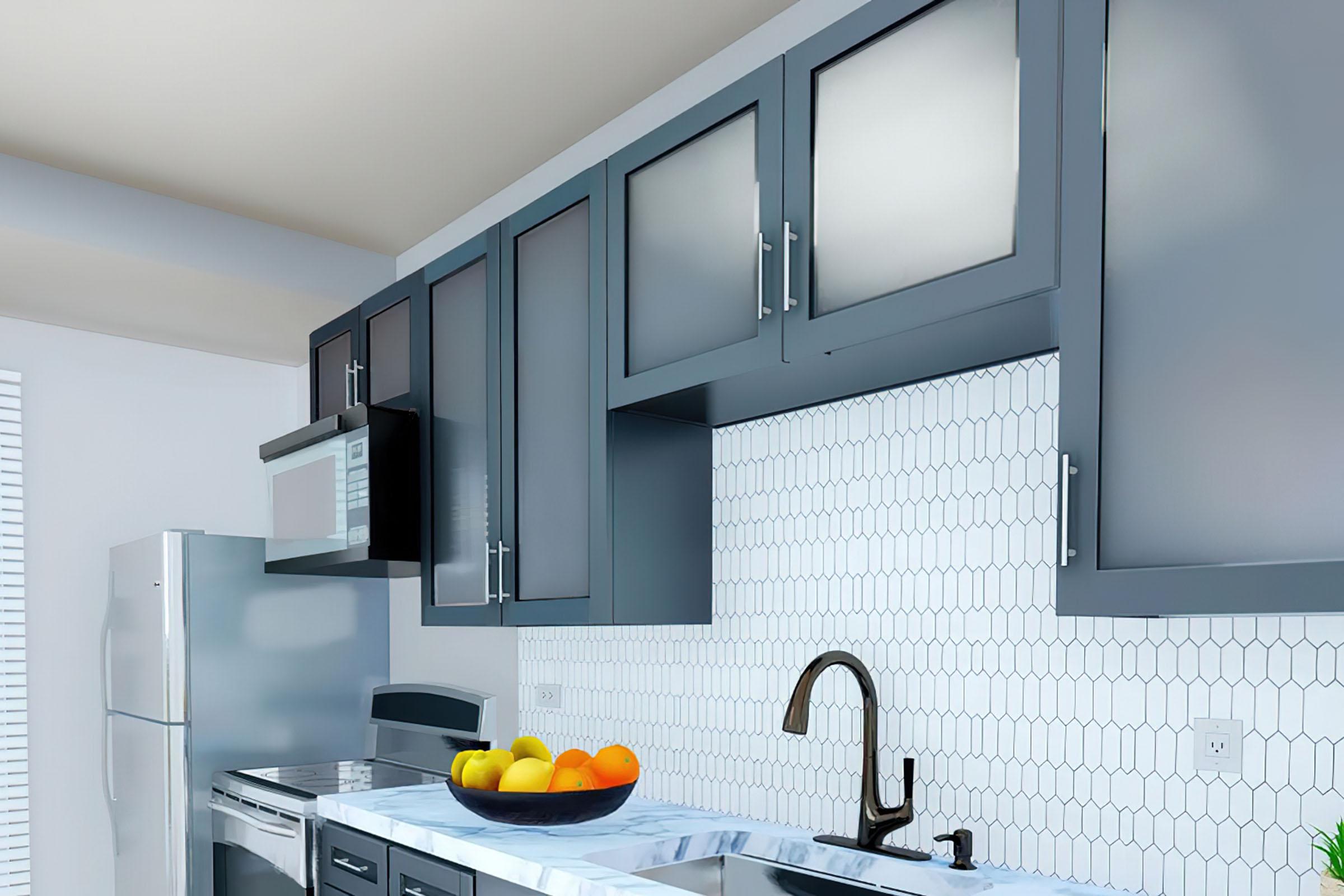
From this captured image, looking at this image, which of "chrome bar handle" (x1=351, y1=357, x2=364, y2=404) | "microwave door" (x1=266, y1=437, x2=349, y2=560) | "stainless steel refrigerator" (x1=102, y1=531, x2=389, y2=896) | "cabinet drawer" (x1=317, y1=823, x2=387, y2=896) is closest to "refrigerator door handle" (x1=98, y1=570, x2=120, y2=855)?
"stainless steel refrigerator" (x1=102, y1=531, x2=389, y2=896)

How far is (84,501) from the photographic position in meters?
3.87

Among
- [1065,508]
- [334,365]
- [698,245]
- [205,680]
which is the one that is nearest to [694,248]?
[698,245]

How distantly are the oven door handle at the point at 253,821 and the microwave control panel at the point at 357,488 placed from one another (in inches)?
29.2

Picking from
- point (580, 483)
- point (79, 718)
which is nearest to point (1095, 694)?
point (580, 483)

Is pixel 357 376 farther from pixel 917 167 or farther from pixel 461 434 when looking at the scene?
pixel 917 167

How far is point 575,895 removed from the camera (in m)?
1.66

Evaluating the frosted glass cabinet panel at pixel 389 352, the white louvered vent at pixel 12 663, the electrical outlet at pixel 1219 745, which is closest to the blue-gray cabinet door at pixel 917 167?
the electrical outlet at pixel 1219 745

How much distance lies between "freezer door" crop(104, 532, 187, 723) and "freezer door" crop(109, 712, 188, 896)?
0.23 feet

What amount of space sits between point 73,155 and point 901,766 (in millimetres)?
2736

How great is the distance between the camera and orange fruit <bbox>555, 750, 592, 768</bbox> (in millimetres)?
2111

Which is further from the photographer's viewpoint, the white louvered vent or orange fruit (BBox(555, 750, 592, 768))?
the white louvered vent

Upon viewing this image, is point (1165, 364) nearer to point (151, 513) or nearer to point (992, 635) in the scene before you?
point (992, 635)

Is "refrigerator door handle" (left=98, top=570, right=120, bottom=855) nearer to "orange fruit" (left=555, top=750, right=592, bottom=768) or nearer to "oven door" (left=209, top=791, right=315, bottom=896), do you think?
"oven door" (left=209, top=791, right=315, bottom=896)

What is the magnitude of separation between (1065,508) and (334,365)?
2662mm
